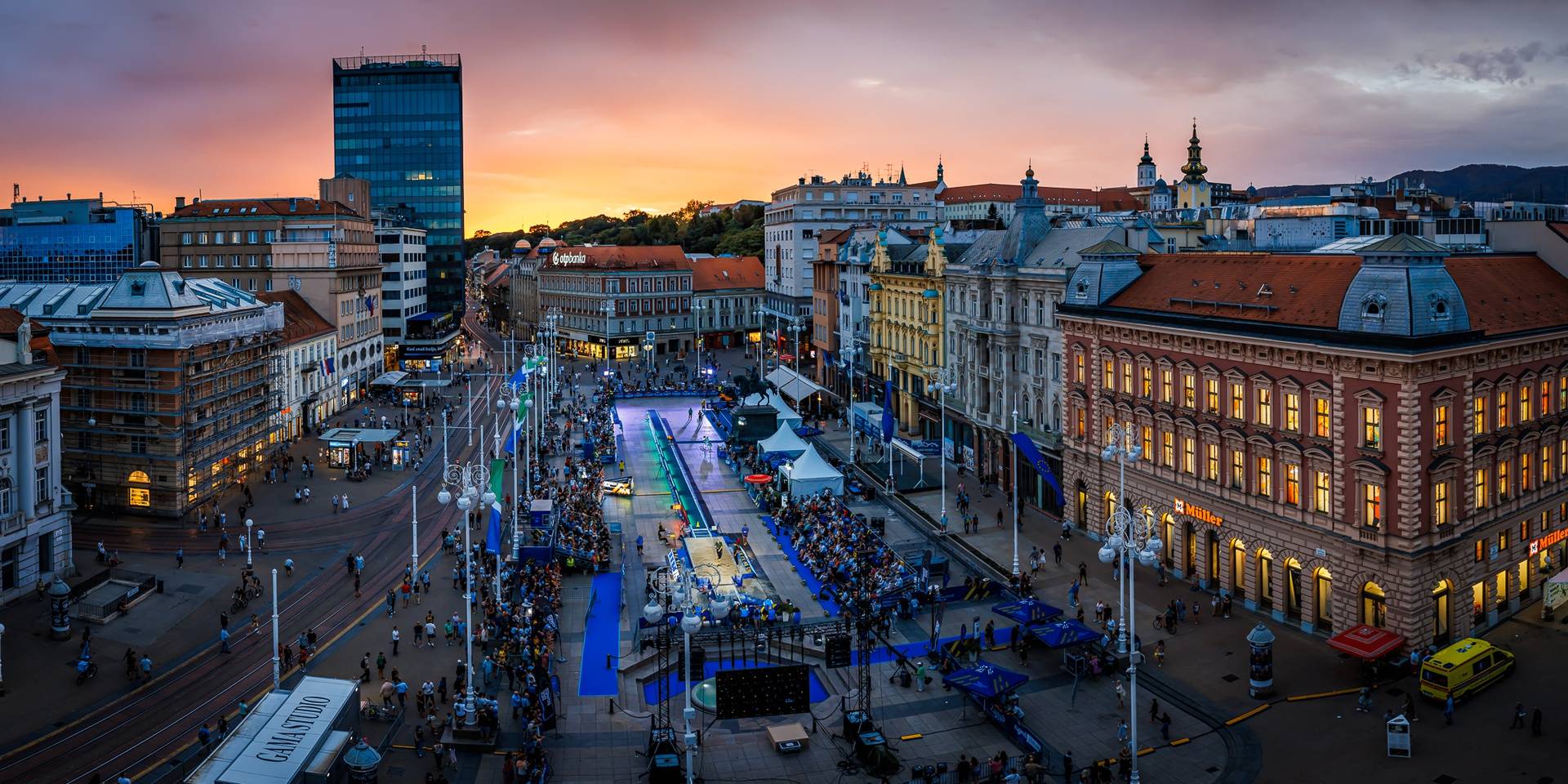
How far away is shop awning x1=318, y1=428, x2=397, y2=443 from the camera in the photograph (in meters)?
76.1

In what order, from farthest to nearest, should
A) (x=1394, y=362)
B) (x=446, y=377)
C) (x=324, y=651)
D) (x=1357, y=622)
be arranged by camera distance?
(x=446, y=377) → (x=324, y=651) → (x=1357, y=622) → (x=1394, y=362)

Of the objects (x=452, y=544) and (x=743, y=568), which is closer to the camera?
(x=743, y=568)

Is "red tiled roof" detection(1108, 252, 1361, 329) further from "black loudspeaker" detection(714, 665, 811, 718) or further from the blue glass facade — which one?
the blue glass facade

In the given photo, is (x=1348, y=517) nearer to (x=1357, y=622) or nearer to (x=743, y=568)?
(x=1357, y=622)

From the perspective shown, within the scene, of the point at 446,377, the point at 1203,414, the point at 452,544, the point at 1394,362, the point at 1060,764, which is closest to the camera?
the point at 1060,764

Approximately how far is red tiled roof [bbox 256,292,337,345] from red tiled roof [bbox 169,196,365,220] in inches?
674

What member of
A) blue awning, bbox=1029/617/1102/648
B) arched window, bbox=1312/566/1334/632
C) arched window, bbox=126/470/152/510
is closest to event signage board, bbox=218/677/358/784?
blue awning, bbox=1029/617/1102/648

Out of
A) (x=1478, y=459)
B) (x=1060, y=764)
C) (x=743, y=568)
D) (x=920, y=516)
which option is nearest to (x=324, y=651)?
(x=743, y=568)

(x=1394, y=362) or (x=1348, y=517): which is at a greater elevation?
Result: (x=1394, y=362)

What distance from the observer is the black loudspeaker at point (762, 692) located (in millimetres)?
33594

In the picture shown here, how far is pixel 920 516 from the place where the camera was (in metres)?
62.4

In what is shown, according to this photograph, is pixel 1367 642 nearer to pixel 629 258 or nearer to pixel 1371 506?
pixel 1371 506

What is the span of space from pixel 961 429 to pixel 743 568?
27.7 m

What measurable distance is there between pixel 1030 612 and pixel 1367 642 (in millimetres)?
10966
